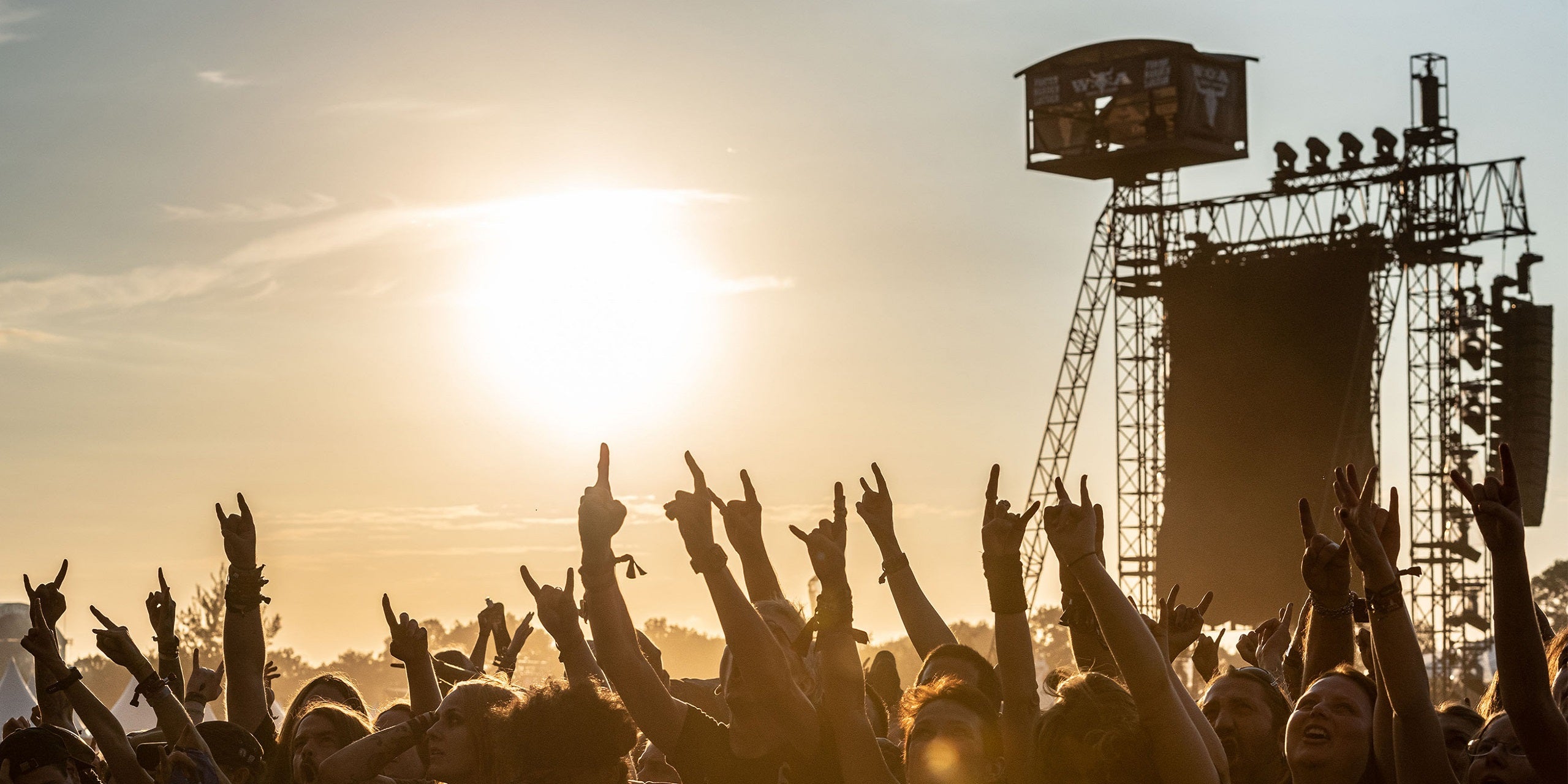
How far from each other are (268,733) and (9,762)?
884 millimetres

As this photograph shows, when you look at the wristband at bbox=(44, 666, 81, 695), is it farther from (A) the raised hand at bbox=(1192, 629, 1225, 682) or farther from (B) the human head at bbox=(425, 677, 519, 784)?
(A) the raised hand at bbox=(1192, 629, 1225, 682)

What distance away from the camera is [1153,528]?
119ft

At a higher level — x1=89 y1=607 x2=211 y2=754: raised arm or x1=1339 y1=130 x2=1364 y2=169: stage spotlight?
x1=1339 y1=130 x2=1364 y2=169: stage spotlight

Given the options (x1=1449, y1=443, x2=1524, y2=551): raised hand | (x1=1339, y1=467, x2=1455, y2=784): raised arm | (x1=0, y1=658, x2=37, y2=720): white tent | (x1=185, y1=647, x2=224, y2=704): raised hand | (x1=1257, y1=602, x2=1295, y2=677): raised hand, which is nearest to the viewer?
(x1=1449, y1=443, x2=1524, y2=551): raised hand

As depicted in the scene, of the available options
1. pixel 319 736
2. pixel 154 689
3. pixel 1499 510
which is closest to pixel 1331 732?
pixel 1499 510

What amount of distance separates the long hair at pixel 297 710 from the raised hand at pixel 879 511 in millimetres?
1939

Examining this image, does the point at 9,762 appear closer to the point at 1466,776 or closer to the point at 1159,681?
the point at 1159,681

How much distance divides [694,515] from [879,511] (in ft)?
3.76

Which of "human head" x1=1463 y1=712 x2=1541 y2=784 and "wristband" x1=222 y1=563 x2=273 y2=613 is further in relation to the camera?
"wristband" x1=222 y1=563 x2=273 y2=613

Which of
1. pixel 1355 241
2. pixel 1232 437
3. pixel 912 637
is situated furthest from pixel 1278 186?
pixel 912 637

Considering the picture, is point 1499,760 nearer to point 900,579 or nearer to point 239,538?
point 900,579

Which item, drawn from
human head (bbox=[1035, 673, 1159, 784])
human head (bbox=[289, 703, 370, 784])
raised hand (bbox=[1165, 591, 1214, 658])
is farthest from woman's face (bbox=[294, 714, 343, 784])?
raised hand (bbox=[1165, 591, 1214, 658])

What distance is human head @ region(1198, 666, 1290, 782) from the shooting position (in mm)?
5512

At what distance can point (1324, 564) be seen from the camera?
17.4 ft
